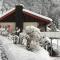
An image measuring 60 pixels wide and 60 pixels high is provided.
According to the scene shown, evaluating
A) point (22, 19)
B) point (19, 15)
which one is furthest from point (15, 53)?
point (19, 15)

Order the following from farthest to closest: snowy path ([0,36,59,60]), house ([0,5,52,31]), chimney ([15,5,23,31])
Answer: chimney ([15,5,23,31]) → house ([0,5,52,31]) → snowy path ([0,36,59,60])

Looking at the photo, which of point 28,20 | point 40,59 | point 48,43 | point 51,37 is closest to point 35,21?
point 28,20

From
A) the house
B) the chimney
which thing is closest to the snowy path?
the house

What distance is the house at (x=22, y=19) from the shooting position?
124 ft

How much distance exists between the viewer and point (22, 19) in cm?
3806

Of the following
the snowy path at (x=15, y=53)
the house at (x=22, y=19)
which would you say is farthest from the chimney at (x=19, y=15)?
the snowy path at (x=15, y=53)

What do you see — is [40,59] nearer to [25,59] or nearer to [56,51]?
[25,59]

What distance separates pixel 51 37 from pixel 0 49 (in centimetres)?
2760

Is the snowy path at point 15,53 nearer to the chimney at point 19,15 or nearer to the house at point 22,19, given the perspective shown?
the house at point 22,19

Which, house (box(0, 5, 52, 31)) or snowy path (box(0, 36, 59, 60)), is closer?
snowy path (box(0, 36, 59, 60))

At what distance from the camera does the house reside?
3769cm

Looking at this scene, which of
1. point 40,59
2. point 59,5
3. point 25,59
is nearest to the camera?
point 25,59

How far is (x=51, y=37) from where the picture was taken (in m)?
34.8

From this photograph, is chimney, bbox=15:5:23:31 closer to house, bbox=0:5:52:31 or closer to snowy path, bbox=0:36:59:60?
house, bbox=0:5:52:31
